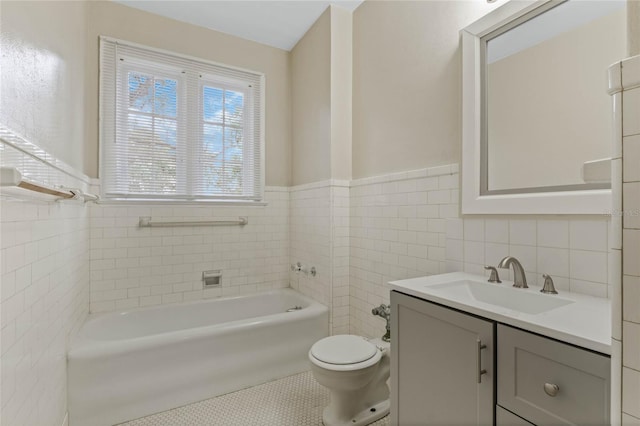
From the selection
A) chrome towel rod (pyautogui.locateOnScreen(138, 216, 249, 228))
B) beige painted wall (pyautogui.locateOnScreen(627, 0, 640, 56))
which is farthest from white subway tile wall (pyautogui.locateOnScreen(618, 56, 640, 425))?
chrome towel rod (pyautogui.locateOnScreen(138, 216, 249, 228))

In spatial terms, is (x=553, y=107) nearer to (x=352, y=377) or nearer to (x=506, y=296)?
(x=506, y=296)

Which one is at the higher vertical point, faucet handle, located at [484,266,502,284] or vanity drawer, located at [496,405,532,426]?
faucet handle, located at [484,266,502,284]

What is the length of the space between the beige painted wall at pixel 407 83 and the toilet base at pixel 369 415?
1507mm

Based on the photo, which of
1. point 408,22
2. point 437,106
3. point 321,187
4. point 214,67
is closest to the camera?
point 437,106

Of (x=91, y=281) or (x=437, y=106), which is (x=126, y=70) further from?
(x=437, y=106)

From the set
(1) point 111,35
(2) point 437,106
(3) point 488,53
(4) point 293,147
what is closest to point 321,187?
(4) point 293,147

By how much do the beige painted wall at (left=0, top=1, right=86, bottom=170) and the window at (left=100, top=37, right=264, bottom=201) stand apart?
0.31 m

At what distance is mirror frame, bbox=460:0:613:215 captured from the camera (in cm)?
137

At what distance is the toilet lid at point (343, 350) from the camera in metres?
1.69

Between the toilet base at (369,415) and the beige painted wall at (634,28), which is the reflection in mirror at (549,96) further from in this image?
the toilet base at (369,415)

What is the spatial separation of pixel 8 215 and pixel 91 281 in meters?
1.75

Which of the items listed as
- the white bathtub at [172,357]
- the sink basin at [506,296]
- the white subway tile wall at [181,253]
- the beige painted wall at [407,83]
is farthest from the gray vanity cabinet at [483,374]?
the white subway tile wall at [181,253]

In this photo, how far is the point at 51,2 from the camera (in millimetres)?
1516

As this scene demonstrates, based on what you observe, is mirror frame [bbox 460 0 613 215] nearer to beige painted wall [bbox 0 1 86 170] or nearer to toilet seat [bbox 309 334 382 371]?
toilet seat [bbox 309 334 382 371]
